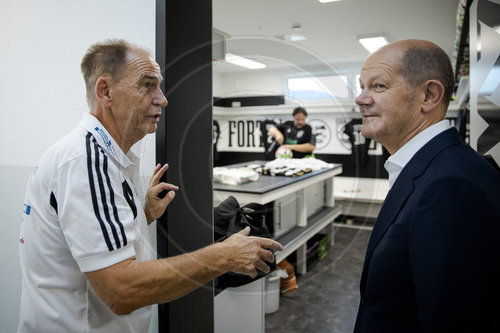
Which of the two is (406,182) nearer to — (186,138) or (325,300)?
(186,138)

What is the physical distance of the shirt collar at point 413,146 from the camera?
3.08 ft

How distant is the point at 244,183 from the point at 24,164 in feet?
4.87

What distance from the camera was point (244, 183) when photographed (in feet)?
8.98

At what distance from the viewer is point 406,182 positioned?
2.81 ft

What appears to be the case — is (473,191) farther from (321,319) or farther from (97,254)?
(321,319)

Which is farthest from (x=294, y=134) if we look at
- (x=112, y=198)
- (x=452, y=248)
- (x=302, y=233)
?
(x=452, y=248)

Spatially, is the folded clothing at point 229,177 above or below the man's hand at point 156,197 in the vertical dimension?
below

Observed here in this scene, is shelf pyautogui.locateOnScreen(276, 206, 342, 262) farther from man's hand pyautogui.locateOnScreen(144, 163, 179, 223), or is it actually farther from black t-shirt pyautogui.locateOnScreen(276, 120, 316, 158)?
man's hand pyautogui.locateOnScreen(144, 163, 179, 223)

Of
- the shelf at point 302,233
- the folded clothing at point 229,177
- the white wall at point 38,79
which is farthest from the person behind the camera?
the shelf at point 302,233

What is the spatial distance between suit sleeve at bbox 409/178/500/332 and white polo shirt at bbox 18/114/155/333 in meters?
0.72

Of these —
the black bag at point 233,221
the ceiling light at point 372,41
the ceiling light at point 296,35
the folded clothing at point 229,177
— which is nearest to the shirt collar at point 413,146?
the black bag at point 233,221

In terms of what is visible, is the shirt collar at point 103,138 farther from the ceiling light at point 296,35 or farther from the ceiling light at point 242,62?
the ceiling light at point 296,35

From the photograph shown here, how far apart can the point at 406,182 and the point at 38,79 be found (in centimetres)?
167

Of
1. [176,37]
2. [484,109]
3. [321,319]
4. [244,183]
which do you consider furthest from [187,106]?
[321,319]
